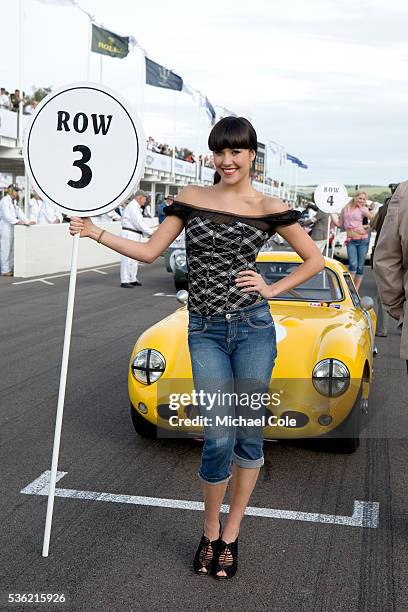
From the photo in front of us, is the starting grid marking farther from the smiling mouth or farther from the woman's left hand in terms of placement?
the smiling mouth

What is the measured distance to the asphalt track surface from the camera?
3129 mm

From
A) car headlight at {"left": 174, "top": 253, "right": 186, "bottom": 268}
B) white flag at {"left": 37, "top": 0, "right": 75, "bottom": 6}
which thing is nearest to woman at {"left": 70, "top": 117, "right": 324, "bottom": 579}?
car headlight at {"left": 174, "top": 253, "right": 186, "bottom": 268}

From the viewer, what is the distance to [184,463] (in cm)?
473

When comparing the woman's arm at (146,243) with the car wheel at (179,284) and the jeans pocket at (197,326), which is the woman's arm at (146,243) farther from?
the car wheel at (179,284)

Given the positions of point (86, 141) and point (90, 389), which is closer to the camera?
point (86, 141)

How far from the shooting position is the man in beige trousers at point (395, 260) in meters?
3.29

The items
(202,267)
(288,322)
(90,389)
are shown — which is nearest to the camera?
(202,267)

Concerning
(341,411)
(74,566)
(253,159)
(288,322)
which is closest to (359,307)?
(288,322)

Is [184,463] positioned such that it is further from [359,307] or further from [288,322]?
[359,307]

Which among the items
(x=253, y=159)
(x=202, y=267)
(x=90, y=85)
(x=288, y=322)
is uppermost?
(x=90, y=85)

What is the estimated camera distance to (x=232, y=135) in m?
3.12

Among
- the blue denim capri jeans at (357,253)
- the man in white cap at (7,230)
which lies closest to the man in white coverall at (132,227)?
the man in white cap at (7,230)

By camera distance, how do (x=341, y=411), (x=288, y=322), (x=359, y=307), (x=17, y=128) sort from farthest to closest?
(x=17, y=128) → (x=359, y=307) → (x=288, y=322) → (x=341, y=411)

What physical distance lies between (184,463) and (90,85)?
2.45 metres
